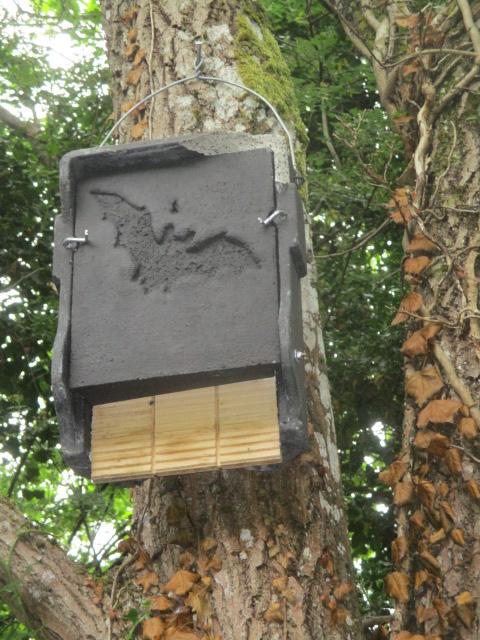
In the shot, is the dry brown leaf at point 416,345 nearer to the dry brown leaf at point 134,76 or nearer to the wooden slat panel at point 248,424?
the wooden slat panel at point 248,424

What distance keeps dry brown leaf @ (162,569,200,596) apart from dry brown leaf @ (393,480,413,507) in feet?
2.01

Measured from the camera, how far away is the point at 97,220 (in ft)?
6.53

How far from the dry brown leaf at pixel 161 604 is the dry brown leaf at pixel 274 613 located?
0.22m

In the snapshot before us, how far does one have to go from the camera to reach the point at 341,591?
1900 millimetres

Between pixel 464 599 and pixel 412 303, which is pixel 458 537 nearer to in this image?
pixel 464 599

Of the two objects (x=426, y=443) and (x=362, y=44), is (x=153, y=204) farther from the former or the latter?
(x=362, y=44)

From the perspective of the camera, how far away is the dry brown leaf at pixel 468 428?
2182 mm

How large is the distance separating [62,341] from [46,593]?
23.1 inches

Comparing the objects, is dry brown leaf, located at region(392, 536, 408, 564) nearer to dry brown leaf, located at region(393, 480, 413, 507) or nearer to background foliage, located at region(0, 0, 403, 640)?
dry brown leaf, located at region(393, 480, 413, 507)

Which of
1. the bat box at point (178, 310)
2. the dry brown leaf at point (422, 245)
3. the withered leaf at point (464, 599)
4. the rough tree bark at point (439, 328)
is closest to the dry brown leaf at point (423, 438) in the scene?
the rough tree bark at point (439, 328)

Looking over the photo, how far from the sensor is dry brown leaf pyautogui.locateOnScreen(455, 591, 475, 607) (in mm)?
1964

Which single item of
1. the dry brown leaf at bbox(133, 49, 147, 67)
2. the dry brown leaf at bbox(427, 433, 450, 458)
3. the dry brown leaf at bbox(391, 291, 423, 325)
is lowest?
the dry brown leaf at bbox(427, 433, 450, 458)

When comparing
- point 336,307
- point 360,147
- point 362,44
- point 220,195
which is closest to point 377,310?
point 336,307

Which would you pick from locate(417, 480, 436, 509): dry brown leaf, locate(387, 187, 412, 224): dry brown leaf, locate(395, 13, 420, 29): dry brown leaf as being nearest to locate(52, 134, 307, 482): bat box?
locate(417, 480, 436, 509): dry brown leaf
